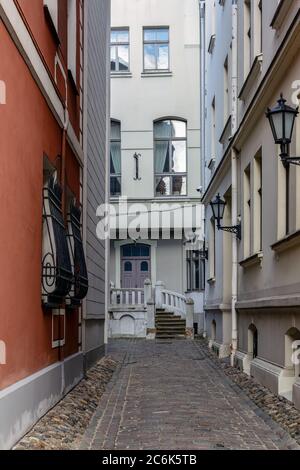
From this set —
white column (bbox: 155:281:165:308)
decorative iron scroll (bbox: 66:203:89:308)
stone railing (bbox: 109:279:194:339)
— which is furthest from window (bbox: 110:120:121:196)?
decorative iron scroll (bbox: 66:203:89:308)

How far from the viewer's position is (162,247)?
28.1 meters

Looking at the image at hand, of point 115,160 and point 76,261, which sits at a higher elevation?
point 115,160

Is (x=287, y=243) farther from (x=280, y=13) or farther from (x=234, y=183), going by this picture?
(x=234, y=183)

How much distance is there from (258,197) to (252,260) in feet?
3.44

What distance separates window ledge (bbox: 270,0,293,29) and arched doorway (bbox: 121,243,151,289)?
755 inches

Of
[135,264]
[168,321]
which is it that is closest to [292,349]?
[168,321]

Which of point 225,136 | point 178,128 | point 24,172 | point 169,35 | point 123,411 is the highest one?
point 169,35

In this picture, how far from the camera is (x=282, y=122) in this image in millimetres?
7676

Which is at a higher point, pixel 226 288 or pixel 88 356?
pixel 226 288

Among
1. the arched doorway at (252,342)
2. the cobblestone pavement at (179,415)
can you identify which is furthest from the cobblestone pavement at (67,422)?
the arched doorway at (252,342)

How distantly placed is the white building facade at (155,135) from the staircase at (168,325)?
2.49 m
